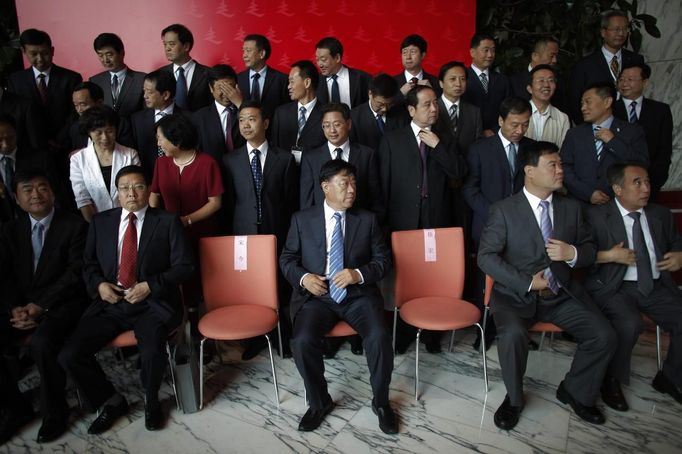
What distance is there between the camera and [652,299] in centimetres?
309

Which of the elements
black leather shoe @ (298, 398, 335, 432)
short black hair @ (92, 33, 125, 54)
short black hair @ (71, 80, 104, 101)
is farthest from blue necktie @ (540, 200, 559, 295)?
short black hair @ (92, 33, 125, 54)

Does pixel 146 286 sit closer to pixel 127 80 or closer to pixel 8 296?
pixel 8 296

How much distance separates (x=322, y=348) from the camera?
113 inches

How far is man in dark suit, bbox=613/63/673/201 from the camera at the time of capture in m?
4.04

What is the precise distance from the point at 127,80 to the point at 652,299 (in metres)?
4.30

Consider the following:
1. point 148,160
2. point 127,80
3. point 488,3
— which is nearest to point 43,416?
point 148,160

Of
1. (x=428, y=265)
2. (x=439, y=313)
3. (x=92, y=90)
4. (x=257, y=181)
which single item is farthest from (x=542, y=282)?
(x=92, y=90)

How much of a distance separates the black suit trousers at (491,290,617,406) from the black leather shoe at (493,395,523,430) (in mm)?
45

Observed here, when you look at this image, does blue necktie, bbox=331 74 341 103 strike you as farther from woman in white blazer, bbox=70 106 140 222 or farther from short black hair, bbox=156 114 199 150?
woman in white blazer, bbox=70 106 140 222

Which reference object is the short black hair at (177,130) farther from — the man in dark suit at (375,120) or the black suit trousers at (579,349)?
the black suit trousers at (579,349)

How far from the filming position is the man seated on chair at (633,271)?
298 cm

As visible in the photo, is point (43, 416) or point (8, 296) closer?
point (43, 416)

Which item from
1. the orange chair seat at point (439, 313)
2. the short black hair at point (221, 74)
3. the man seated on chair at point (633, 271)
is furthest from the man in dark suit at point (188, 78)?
the man seated on chair at point (633, 271)

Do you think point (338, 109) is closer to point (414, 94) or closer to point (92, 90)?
point (414, 94)
